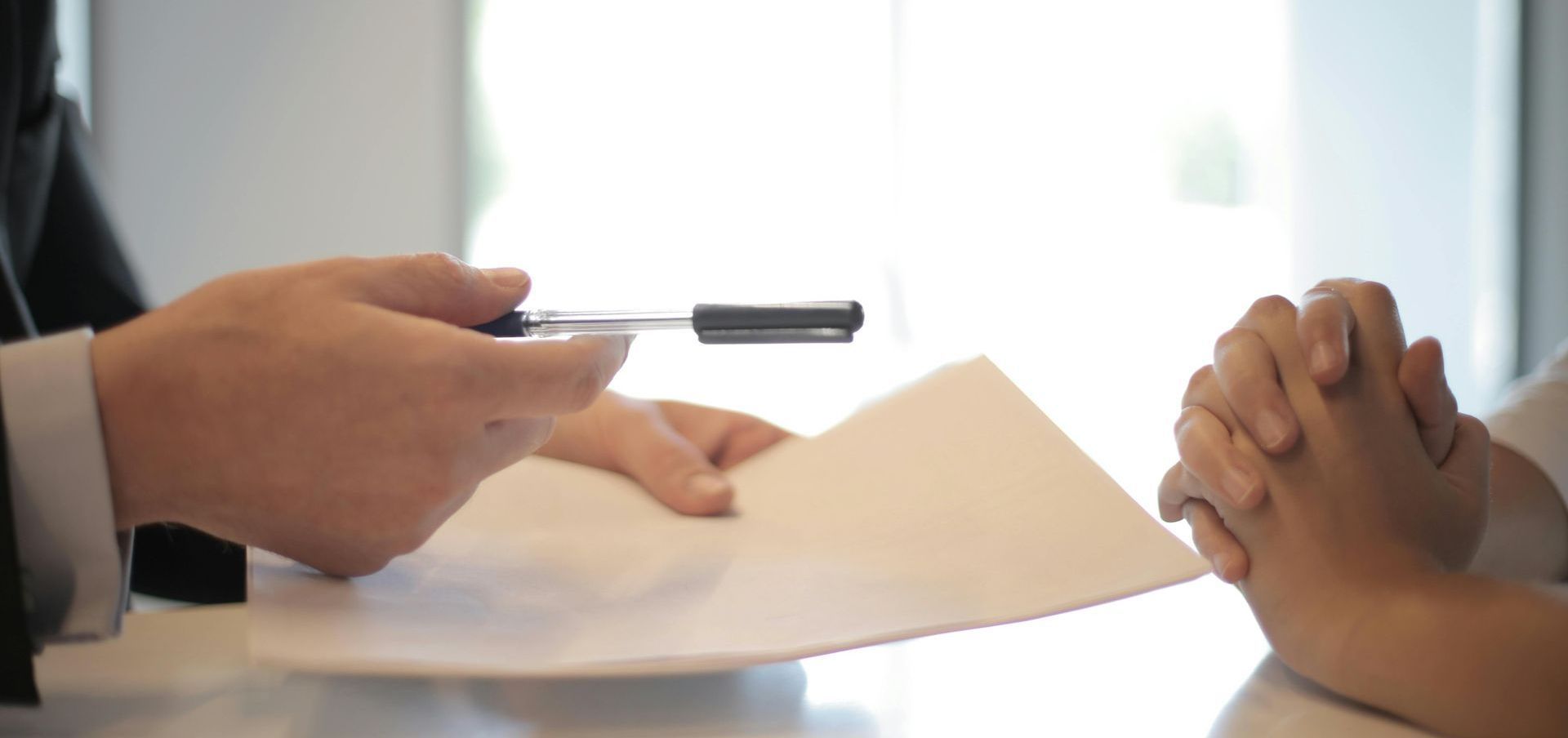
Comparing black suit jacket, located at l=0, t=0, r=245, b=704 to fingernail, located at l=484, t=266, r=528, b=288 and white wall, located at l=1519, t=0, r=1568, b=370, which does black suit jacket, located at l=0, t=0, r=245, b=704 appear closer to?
fingernail, located at l=484, t=266, r=528, b=288

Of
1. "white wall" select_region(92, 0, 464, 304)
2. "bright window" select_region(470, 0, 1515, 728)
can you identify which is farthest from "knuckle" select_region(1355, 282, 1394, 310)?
"white wall" select_region(92, 0, 464, 304)

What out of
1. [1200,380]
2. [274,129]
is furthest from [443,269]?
[274,129]

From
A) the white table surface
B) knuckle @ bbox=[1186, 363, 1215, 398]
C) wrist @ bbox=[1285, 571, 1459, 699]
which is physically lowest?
the white table surface

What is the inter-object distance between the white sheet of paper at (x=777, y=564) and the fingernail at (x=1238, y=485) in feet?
0.14

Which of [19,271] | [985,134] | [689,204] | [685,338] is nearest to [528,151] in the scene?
[689,204]

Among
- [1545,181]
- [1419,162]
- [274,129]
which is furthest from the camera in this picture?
[1419,162]

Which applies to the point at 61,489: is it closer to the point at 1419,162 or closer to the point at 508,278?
the point at 508,278

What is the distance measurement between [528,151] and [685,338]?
1.98 feet

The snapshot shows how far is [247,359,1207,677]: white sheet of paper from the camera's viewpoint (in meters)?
0.31

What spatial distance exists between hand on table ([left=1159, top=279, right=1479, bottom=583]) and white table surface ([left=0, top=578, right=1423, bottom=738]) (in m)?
0.06

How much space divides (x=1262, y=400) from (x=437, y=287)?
0.31 metres

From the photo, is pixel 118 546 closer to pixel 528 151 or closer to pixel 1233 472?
pixel 1233 472

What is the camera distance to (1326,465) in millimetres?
382

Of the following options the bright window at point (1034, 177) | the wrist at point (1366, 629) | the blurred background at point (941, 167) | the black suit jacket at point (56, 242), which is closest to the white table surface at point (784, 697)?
the wrist at point (1366, 629)
